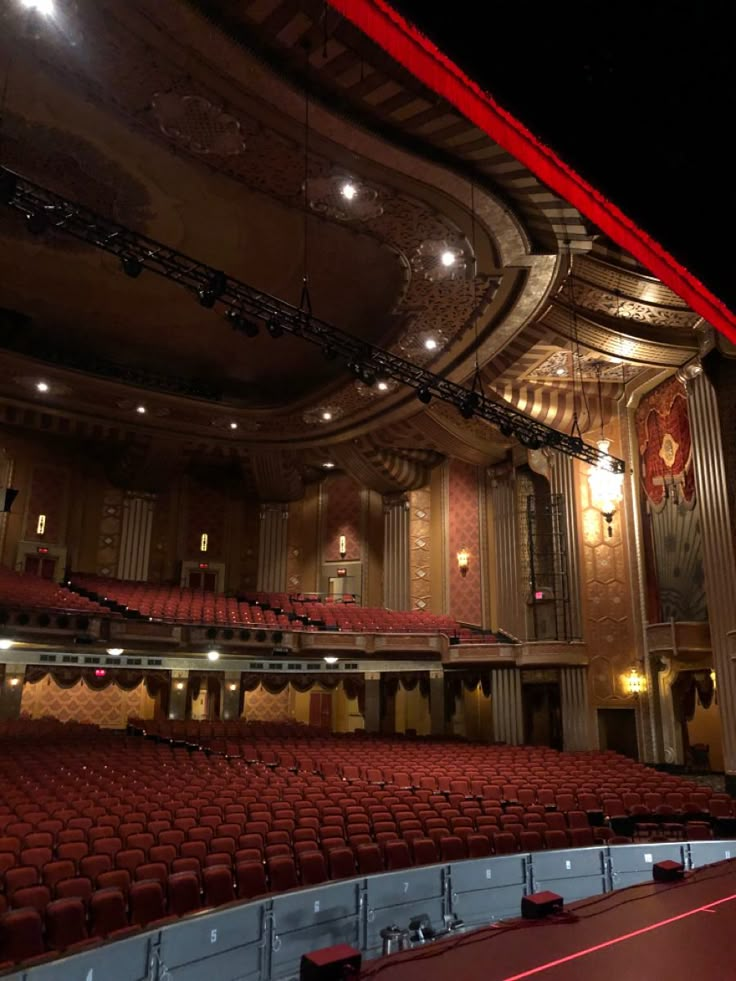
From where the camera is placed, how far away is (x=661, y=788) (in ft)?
26.8

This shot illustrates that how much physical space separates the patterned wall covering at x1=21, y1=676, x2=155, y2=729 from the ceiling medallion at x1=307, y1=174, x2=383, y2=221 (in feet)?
33.8

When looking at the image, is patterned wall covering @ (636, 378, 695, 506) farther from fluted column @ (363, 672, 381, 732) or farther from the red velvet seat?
the red velvet seat

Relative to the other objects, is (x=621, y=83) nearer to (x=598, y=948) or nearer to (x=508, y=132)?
(x=508, y=132)

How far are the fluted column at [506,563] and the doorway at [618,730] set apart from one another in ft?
6.84

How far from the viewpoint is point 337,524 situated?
16.7 m

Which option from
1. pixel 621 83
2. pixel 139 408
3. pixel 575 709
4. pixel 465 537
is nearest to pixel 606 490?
pixel 465 537

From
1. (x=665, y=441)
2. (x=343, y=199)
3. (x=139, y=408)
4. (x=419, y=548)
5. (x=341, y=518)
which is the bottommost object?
(x=419, y=548)

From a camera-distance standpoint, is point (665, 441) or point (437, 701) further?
point (437, 701)

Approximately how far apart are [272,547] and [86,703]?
17.5 feet

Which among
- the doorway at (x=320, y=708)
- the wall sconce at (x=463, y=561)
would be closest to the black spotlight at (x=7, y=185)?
the wall sconce at (x=463, y=561)

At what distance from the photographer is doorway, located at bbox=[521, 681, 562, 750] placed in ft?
42.5

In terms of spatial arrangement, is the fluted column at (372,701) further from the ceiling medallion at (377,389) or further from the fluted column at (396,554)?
the ceiling medallion at (377,389)

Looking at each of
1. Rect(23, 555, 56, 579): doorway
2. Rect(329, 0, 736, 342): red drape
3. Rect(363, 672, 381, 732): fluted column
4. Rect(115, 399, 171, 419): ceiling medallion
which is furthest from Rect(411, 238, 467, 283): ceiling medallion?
Rect(23, 555, 56, 579): doorway

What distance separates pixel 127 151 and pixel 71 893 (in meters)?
7.53
